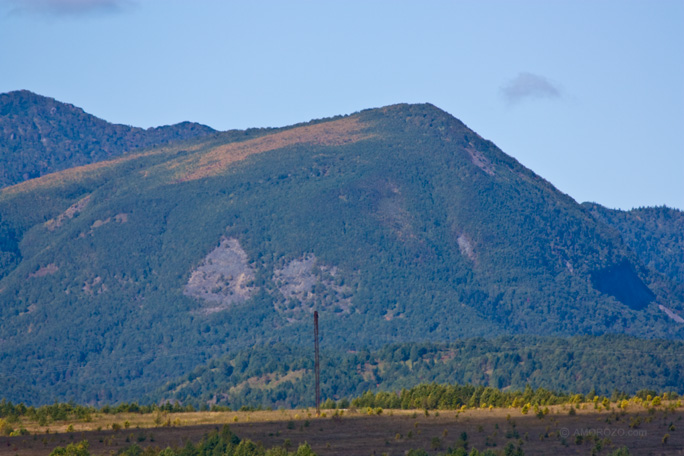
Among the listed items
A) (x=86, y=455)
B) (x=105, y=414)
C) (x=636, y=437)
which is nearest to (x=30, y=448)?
(x=86, y=455)

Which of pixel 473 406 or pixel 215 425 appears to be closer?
pixel 215 425

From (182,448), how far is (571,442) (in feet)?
91.2

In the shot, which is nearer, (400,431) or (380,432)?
(380,432)

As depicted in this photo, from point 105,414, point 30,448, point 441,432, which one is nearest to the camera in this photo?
point 30,448

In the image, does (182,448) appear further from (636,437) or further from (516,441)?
(636,437)

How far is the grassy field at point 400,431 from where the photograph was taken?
3622 inches

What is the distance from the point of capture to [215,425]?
104125 mm

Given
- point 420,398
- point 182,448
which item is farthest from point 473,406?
point 182,448

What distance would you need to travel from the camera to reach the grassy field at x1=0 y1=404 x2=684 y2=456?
9200 cm

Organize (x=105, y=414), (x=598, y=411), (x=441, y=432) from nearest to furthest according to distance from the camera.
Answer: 1. (x=441, y=432)
2. (x=598, y=411)
3. (x=105, y=414)

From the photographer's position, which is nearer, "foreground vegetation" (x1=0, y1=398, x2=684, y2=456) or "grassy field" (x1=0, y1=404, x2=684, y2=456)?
"foreground vegetation" (x1=0, y1=398, x2=684, y2=456)

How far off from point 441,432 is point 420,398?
28.1m

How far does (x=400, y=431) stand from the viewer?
100 meters

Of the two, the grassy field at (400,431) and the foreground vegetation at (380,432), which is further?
the grassy field at (400,431)
